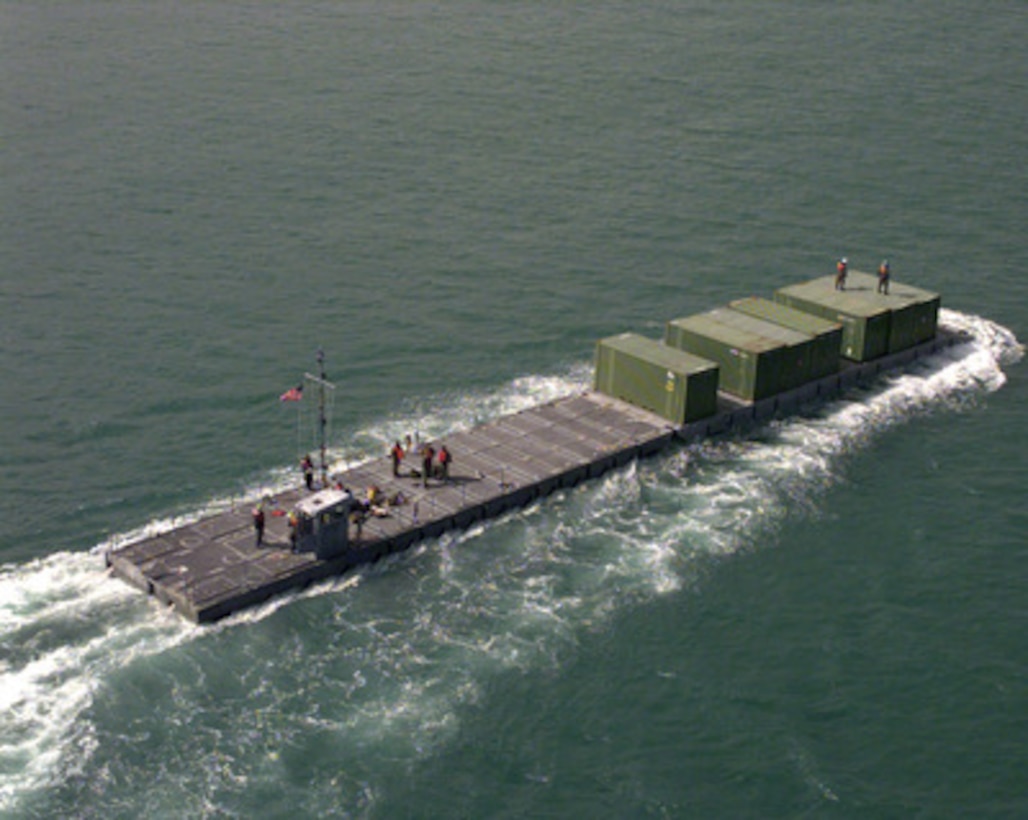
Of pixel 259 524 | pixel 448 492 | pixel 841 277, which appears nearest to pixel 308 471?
pixel 259 524

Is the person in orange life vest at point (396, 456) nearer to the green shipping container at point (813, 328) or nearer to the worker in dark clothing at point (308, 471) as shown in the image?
the worker in dark clothing at point (308, 471)

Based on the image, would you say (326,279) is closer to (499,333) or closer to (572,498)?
(499,333)

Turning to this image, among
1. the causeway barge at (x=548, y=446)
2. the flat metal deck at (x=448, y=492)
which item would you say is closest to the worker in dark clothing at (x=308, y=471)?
the causeway barge at (x=548, y=446)

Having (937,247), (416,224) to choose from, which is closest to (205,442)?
(416,224)

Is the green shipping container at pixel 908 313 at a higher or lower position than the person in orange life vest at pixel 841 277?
lower

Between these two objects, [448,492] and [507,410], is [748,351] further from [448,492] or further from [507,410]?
[448,492]

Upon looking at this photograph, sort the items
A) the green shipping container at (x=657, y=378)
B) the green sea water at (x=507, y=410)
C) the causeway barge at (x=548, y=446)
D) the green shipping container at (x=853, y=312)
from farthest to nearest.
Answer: the green shipping container at (x=853, y=312)
the green shipping container at (x=657, y=378)
the causeway barge at (x=548, y=446)
the green sea water at (x=507, y=410)

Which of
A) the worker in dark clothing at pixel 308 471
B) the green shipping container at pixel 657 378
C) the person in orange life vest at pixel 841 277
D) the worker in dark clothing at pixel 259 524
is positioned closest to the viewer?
the worker in dark clothing at pixel 259 524
